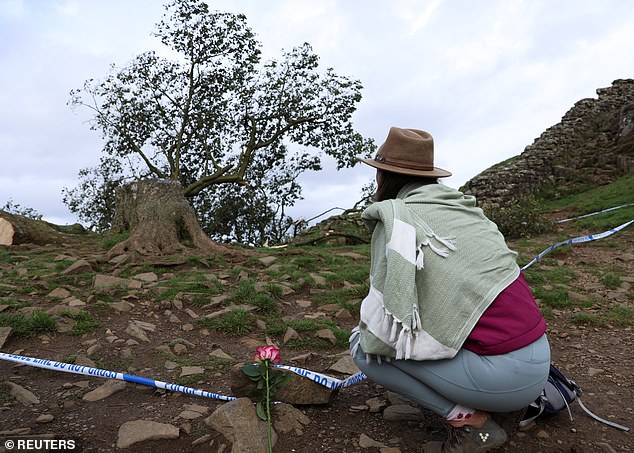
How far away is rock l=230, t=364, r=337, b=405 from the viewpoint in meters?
3.15

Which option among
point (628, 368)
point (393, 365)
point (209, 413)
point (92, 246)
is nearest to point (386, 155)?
point (393, 365)

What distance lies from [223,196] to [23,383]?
14637mm

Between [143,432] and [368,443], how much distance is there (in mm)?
1302

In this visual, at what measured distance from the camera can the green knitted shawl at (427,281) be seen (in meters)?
2.35

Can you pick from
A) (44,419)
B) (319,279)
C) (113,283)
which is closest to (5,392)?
(44,419)

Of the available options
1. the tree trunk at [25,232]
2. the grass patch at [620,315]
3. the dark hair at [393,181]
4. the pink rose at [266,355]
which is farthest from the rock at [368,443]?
the tree trunk at [25,232]

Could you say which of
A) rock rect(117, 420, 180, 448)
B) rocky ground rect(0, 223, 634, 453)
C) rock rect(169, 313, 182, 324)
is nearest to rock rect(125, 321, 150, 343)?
rocky ground rect(0, 223, 634, 453)

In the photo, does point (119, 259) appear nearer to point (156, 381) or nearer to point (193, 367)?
point (193, 367)

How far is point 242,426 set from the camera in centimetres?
280

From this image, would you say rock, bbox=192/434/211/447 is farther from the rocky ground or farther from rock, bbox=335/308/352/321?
rock, bbox=335/308/352/321

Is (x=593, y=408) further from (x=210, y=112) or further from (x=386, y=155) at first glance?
(x=210, y=112)

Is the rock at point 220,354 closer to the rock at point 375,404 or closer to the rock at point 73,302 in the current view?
the rock at point 375,404

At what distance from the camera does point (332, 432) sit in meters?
3.03

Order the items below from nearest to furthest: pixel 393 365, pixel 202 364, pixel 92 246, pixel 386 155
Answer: pixel 393 365 < pixel 386 155 < pixel 202 364 < pixel 92 246
